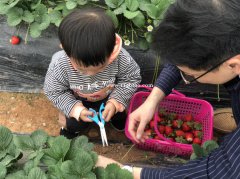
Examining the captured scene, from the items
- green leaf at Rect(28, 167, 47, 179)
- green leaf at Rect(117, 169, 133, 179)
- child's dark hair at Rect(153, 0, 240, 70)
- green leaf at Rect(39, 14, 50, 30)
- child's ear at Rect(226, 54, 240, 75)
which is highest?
child's dark hair at Rect(153, 0, 240, 70)

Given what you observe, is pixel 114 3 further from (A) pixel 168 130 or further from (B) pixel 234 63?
(B) pixel 234 63

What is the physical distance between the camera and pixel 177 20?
1085 millimetres

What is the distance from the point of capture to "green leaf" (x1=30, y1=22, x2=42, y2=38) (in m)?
2.18

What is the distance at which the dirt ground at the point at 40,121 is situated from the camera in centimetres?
224

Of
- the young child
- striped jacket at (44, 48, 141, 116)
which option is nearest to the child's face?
the young child

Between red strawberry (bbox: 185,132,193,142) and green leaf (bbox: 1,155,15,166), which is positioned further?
red strawberry (bbox: 185,132,193,142)

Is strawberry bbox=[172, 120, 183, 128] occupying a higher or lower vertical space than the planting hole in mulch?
higher

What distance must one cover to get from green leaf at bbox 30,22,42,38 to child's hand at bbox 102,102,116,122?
691mm

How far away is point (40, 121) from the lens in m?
2.44

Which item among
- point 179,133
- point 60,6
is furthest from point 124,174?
point 60,6

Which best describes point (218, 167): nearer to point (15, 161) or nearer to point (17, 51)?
point (15, 161)

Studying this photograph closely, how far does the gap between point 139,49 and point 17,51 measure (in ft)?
2.82

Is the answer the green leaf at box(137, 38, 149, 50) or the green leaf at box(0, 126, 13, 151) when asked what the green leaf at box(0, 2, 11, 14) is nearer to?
the green leaf at box(137, 38, 149, 50)

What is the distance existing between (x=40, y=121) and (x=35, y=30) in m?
0.68
